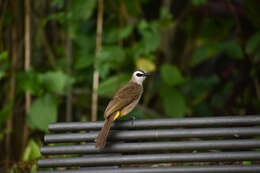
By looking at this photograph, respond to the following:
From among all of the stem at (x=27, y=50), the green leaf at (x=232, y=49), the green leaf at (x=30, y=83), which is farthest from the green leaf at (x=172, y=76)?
the stem at (x=27, y=50)

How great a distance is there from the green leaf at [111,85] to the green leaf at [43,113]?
63cm

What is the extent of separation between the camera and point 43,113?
202 inches

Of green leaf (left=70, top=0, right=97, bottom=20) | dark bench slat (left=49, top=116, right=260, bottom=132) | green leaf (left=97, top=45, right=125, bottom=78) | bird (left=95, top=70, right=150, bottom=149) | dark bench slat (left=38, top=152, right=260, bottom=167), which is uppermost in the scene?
green leaf (left=70, top=0, right=97, bottom=20)

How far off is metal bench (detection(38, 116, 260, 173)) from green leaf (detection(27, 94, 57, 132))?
268 centimetres

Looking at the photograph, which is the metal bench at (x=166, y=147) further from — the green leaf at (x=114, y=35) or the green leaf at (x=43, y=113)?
the green leaf at (x=114, y=35)

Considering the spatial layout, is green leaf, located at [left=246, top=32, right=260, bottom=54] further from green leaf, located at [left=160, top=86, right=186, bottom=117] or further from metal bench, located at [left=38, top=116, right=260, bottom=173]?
metal bench, located at [left=38, top=116, right=260, bottom=173]

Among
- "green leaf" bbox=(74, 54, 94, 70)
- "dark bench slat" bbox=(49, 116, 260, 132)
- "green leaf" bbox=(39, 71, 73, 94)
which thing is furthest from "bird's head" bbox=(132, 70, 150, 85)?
"dark bench slat" bbox=(49, 116, 260, 132)

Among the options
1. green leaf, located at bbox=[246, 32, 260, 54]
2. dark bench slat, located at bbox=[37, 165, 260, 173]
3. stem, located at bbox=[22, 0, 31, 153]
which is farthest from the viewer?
green leaf, located at bbox=[246, 32, 260, 54]

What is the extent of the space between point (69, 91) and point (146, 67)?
104cm

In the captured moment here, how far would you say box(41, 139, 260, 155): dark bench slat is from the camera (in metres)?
2.17

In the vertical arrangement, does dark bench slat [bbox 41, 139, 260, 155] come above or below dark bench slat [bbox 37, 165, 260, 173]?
above

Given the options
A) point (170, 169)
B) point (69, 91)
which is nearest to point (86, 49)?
point (69, 91)

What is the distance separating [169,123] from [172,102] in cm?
318

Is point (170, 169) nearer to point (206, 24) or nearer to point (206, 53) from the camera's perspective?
point (206, 53)
